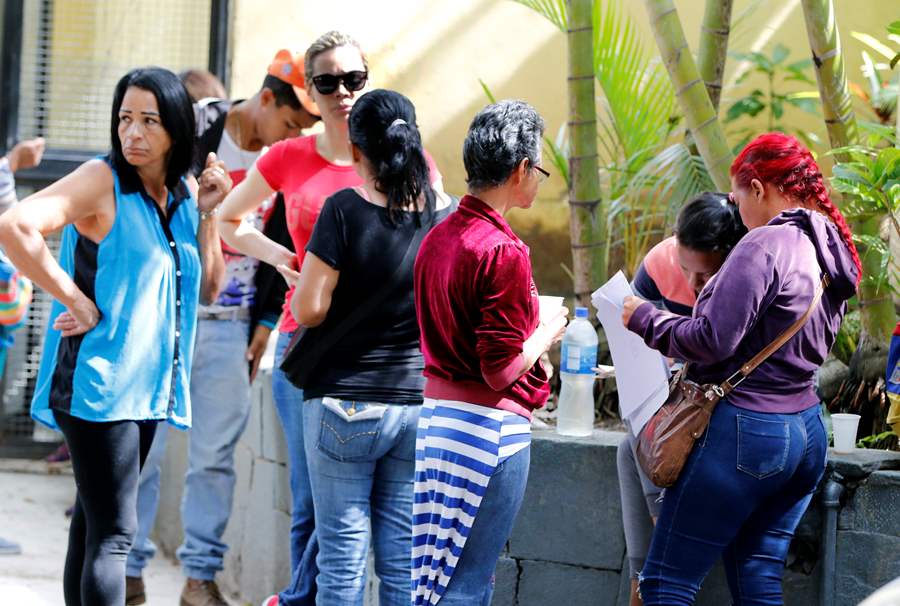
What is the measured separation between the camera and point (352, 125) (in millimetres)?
3463

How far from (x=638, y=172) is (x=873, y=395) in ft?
4.66

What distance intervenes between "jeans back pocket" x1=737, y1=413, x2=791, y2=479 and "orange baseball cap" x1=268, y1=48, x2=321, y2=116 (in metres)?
2.12

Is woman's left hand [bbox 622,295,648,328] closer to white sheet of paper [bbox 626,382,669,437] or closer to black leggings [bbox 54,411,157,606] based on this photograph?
white sheet of paper [bbox 626,382,669,437]

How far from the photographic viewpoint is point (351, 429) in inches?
135

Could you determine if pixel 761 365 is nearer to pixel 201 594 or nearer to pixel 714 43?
pixel 714 43

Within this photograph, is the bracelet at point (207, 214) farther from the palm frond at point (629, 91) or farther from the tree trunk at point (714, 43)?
the tree trunk at point (714, 43)

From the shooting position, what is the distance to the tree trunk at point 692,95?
4648mm

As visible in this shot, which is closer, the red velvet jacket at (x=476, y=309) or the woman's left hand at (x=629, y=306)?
the red velvet jacket at (x=476, y=309)

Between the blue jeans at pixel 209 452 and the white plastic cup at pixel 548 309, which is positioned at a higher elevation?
the white plastic cup at pixel 548 309

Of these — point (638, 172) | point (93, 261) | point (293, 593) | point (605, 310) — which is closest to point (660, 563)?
point (605, 310)

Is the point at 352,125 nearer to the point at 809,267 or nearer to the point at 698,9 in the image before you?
the point at 809,267

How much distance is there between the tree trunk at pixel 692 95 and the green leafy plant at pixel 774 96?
1.05 meters

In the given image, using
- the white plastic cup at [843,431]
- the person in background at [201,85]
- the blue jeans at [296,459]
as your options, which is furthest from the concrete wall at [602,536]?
the person in background at [201,85]

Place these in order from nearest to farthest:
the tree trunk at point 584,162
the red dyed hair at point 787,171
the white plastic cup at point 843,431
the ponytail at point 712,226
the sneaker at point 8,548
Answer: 1. the red dyed hair at point 787,171
2. the ponytail at point 712,226
3. the white plastic cup at point 843,431
4. the tree trunk at point 584,162
5. the sneaker at point 8,548
